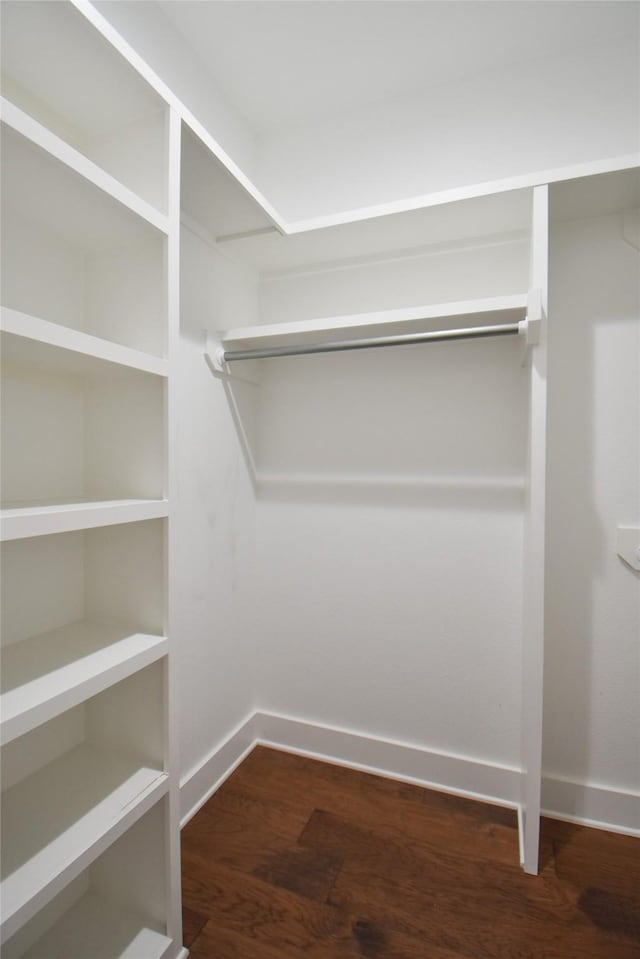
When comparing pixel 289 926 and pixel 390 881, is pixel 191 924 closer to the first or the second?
pixel 289 926

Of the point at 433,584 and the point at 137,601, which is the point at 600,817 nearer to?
the point at 433,584

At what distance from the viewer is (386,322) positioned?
147 centimetres

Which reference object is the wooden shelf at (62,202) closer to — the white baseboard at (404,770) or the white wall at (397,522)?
the white wall at (397,522)

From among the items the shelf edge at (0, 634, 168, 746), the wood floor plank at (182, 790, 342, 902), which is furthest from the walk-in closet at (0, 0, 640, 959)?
the wood floor plank at (182, 790, 342, 902)

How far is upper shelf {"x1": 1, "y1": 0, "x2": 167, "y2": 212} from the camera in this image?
0.84m

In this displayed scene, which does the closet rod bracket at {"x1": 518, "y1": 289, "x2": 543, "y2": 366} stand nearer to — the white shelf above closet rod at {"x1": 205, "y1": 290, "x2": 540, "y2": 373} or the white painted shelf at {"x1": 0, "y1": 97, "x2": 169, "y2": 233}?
the white shelf above closet rod at {"x1": 205, "y1": 290, "x2": 540, "y2": 373}

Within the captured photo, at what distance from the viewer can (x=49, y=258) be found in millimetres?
→ 1076

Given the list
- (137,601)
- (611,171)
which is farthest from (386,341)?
(137,601)

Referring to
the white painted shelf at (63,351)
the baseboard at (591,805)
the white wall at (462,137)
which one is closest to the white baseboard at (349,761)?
the baseboard at (591,805)

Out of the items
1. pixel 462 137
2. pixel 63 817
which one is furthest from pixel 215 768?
pixel 462 137

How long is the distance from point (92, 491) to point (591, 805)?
1.92 metres

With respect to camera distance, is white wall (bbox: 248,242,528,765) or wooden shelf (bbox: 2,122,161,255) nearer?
wooden shelf (bbox: 2,122,161,255)

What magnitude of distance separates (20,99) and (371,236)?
1.05m

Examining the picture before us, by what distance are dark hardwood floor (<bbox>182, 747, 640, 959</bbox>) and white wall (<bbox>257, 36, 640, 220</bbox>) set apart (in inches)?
90.0
